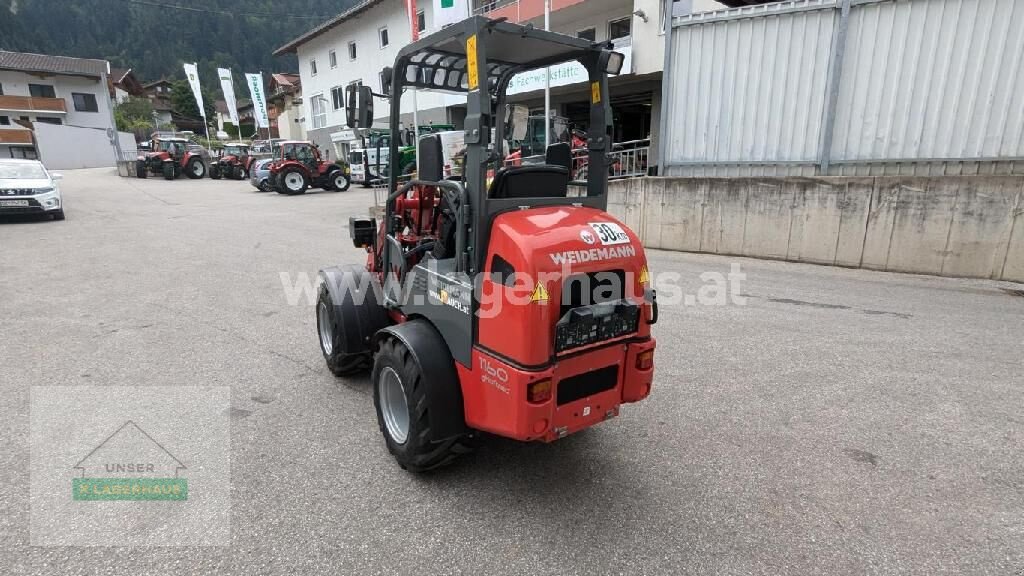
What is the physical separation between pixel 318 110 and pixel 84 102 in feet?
83.1

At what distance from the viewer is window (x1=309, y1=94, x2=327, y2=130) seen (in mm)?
33291

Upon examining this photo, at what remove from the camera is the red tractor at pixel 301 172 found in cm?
1962

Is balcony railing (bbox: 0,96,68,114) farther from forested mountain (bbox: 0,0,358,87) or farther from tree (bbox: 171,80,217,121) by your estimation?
forested mountain (bbox: 0,0,358,87)

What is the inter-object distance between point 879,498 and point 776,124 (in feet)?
23.5

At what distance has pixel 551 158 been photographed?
132 inches

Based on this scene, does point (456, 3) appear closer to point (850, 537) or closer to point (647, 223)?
point (647, 223)

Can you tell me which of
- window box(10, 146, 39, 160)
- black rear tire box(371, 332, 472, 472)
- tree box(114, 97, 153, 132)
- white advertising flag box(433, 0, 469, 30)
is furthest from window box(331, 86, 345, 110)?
black rear tire box(371, 332, 472, 472)

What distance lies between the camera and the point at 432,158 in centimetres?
307

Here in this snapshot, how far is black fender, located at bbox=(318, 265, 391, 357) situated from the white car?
1266 centimetres

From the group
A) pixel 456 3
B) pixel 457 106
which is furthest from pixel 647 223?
pixel 457 106

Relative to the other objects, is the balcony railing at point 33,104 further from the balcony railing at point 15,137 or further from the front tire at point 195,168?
the front tire at point 195,168

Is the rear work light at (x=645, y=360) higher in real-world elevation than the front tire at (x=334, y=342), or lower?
higher

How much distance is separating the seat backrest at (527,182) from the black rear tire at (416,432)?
104 cm

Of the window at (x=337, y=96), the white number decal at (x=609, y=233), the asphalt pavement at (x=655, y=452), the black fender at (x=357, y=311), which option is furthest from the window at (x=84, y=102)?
the white number decal at (x=609, y=233)
